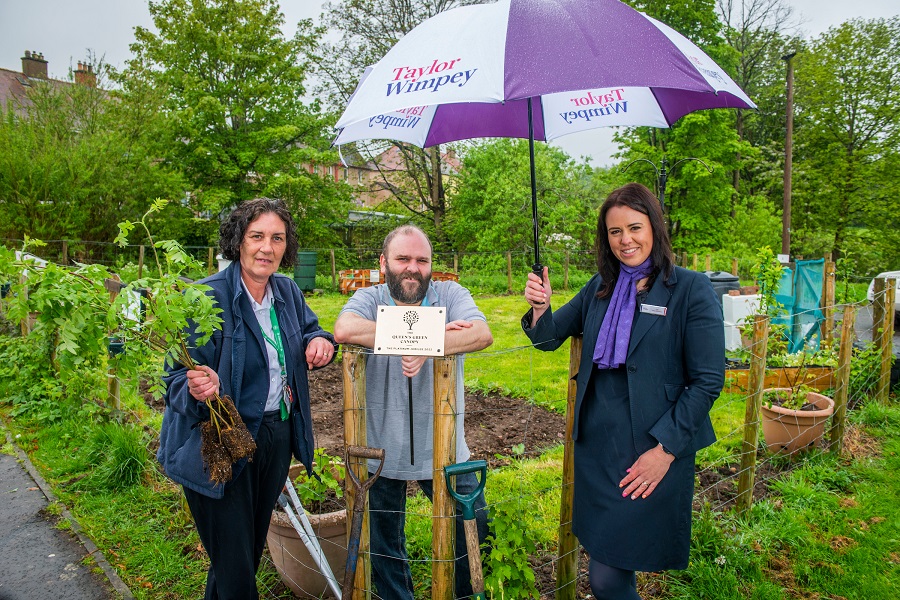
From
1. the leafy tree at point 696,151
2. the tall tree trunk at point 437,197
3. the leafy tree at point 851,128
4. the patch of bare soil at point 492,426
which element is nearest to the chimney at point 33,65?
the tall tree trunk at point 437,197

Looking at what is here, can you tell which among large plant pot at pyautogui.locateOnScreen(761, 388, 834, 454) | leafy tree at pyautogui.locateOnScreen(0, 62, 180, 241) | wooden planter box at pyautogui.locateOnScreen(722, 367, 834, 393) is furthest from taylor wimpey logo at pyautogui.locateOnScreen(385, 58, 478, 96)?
leafy tree at pyautogui.locateOnScreen(0, 62, 180, 241)

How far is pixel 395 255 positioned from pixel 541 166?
1814cm

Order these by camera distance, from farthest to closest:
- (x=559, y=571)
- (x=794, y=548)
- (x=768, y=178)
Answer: (x=768, y=178), (x=794, y=548), (x=559, y=571)

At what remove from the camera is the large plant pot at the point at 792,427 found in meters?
4.50

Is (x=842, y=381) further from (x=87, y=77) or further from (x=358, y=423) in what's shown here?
(x=87, y=77)

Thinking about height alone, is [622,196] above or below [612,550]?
above

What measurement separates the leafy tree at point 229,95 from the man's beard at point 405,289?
17131 mm

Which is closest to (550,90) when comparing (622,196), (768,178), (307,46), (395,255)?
(622,196)

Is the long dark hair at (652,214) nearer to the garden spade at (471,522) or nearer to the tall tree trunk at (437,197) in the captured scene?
the garden spade at (471,522)

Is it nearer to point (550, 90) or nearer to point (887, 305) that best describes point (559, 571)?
point (550, 90)

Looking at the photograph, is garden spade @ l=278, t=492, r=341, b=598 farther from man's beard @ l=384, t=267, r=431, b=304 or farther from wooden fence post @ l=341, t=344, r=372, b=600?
man's beard @ l=384, t=267, r=431, b=304

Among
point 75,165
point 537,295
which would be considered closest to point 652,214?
point 537,295

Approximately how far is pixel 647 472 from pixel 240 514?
A: 5.32 ft

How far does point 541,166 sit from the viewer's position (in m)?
19.8
